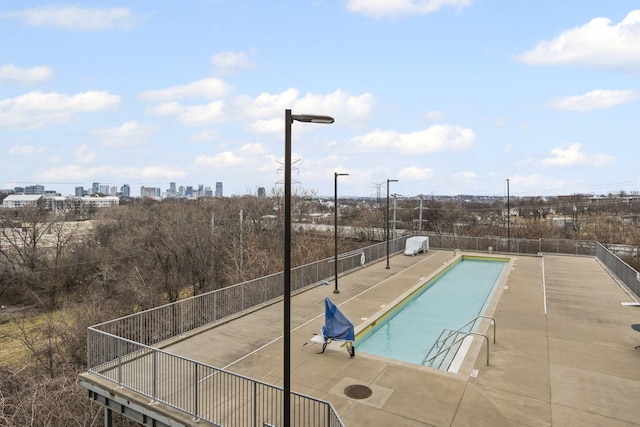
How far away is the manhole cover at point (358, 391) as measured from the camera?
9.40 meters

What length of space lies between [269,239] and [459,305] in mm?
23058

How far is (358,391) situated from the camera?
379 inches

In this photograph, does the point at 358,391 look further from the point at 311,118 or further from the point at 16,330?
the point at 16,330

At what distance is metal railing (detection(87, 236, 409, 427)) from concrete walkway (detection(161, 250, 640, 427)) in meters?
0.78

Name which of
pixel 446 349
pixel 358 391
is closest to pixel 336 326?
pixel 358 391

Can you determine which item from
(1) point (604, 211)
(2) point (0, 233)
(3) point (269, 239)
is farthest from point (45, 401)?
(1) point (604, 211)

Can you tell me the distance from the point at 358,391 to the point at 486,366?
3.86 meters

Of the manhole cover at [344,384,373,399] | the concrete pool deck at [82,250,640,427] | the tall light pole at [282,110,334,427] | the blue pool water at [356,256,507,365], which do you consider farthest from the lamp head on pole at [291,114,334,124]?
the blue pool water at [356,256,507,365]

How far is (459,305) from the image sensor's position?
19969 millimetres

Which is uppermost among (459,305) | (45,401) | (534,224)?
(534,224)

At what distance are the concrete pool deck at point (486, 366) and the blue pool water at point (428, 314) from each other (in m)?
0.80

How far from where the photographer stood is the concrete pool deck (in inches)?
343

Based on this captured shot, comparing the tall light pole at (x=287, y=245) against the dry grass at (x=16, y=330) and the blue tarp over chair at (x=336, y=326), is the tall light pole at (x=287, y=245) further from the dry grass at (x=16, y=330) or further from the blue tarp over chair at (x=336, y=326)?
the dry grass at (x=16, y=330)

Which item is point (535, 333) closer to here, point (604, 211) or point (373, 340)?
point (373, 340)
